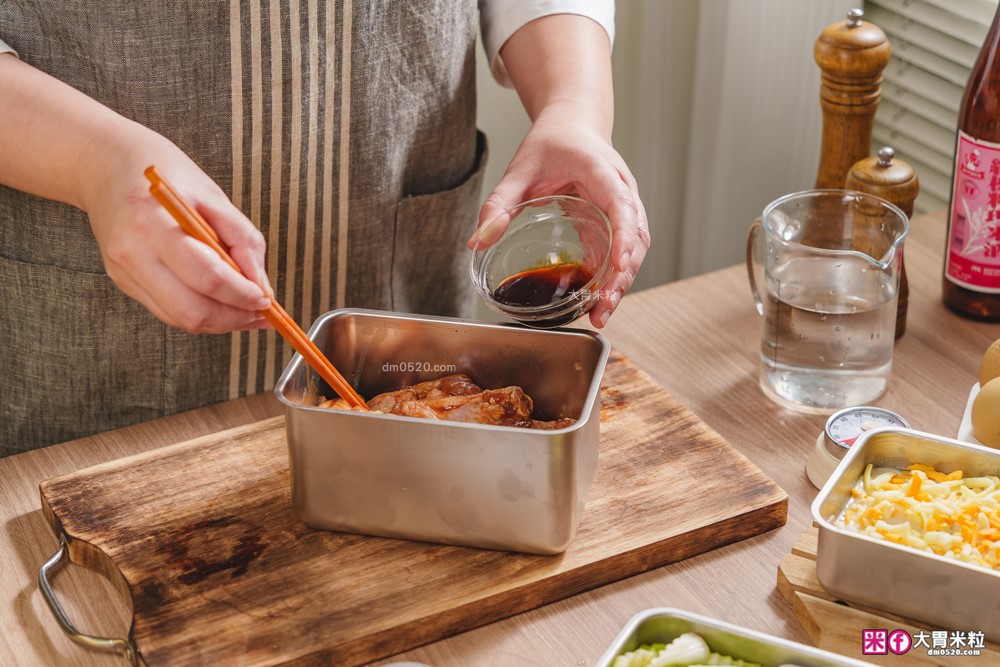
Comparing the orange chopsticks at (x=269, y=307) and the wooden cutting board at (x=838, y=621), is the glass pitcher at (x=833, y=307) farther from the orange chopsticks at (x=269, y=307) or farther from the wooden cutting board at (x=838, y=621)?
the orange chopsticks at (x=269, y=307)

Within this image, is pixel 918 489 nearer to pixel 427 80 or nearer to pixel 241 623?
pixel 241 623

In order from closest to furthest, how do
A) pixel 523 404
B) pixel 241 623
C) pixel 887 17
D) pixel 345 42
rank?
1. pixel 241 623
2. pixel 523 404
3. pixel 345 42
4. pixel 887 17

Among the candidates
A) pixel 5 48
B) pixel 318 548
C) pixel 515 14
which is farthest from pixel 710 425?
pixel 5 48

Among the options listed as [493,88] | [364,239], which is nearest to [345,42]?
[364,239]

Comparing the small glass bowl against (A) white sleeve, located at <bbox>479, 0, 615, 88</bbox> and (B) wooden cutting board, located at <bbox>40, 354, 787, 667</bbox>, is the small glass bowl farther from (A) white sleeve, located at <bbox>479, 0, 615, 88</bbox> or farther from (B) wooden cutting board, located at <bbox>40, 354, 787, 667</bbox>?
(A) white sleeve, located at <bbox>479, 0, 615, 88</bbox>

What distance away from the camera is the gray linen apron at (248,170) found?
3.85ft

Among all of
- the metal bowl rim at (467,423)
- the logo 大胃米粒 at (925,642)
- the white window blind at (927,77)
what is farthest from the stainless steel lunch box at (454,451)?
the white window blind at (927,77)

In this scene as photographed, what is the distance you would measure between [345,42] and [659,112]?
43.8 inches

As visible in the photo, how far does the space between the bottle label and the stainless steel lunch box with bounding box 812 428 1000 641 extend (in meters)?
0.45

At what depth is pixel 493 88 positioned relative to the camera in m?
2.23

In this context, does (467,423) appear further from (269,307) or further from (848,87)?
(848,87)

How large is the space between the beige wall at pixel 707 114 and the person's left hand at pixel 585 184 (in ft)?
2.96

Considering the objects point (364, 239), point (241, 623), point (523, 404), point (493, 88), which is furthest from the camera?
point (493, 88)

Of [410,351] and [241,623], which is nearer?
[241,623]
